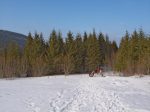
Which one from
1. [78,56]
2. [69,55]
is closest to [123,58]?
[78,56]

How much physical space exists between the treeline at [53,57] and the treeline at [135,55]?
7.24 meters

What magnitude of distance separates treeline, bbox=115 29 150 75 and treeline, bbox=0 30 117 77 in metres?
7.24

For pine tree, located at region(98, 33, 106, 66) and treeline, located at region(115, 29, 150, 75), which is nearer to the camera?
treeline, located at region(115, 29, 150, 75)

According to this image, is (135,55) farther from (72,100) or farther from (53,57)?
(72,100)

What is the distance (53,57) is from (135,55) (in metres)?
17.1

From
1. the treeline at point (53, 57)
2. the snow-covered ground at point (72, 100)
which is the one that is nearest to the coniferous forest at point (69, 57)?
the treeline at point (53, 57)

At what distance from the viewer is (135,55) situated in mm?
57031

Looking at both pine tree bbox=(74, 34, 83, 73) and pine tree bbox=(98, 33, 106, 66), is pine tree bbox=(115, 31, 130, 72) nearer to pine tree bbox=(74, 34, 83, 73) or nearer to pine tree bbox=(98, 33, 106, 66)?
pine tree bbox=(98, 33, 106, 66)

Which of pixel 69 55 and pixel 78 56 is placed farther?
pixel 78 56

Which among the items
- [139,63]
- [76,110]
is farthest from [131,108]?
[139,63]

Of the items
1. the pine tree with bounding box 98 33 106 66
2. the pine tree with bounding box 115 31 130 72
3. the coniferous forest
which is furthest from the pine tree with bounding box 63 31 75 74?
the pine tree with bounding box 115 31 130 72

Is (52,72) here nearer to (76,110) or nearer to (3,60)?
(3,60)

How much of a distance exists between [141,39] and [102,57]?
12.8m

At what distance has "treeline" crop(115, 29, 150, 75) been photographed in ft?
170
